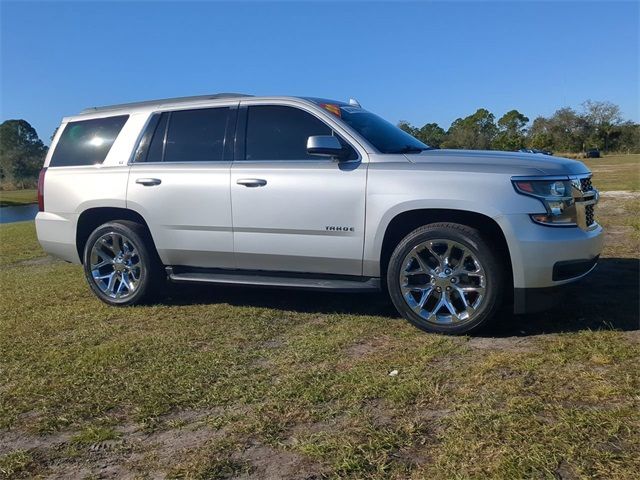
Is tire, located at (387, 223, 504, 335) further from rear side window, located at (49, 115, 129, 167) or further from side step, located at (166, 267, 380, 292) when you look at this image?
rear side window, located at (49, 115, 129, 167)

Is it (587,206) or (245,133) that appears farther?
(245,133)

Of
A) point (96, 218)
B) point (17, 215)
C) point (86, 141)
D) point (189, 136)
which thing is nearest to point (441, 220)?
point (189, 136)

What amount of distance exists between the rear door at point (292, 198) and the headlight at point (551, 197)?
123 cm

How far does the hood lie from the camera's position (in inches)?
165

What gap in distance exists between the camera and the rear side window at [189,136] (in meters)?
5.36

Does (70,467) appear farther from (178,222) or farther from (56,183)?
(56,183)

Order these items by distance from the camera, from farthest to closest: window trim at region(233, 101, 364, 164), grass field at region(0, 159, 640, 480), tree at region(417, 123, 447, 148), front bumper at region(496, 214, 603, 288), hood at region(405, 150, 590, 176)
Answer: tree at region(417, 123, 447, 148) → window trim at region(233, 101, 364, 164) → hood at region(405, 150, 590, 176) → front bumper at region(496, 214, 603, 288) → grass field at region(0, 159, 640, 480)

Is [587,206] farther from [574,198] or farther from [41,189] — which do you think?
[41,189]

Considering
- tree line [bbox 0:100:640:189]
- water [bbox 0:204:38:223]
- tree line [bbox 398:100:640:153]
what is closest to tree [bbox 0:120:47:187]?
tree line [bbox 0:100:640:189]

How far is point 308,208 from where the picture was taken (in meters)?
4.75

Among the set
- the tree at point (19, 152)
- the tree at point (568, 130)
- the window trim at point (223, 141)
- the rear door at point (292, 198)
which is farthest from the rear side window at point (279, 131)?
the tree at point (568, 130)

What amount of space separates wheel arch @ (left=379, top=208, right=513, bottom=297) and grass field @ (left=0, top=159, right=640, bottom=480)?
539 mm

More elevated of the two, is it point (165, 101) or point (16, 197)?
point (165, 101)

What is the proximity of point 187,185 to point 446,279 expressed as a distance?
2468 millimetres
